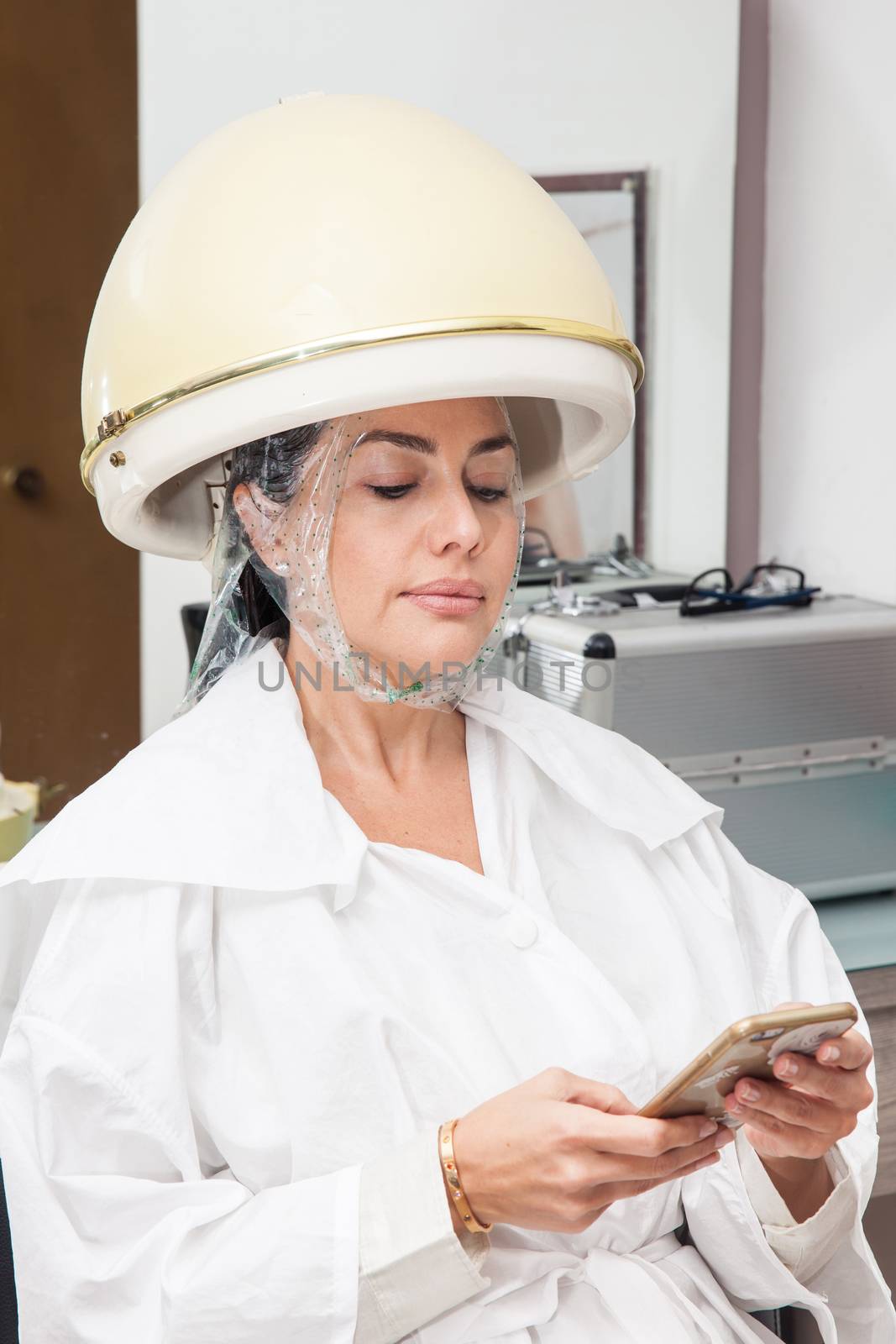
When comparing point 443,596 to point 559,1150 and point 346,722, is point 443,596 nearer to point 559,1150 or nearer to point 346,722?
point 346,722

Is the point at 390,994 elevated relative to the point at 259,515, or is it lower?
lower

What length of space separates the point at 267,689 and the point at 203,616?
0.89 metres

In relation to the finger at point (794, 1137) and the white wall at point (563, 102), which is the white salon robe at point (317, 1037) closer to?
the finger at point (794, 1137)

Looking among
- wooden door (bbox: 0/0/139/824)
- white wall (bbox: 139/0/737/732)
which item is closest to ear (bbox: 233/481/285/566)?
white wall (bbox: 139/0/737/732)

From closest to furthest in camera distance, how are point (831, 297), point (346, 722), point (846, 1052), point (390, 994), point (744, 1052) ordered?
point (744, 1052) < point (846, 1052) < point (390, 994) < point (346, 722) < point (831, 297)

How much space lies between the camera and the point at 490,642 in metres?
1.01

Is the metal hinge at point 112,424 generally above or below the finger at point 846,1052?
above

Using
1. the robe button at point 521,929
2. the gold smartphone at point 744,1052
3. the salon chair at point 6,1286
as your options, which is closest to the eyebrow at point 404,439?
the robe button at point 521,929

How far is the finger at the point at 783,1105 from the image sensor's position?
0.74 meters

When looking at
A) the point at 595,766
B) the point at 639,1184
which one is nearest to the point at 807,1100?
the point at 639,1184

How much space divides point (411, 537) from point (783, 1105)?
1.45 feet

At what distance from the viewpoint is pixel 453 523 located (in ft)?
2.97

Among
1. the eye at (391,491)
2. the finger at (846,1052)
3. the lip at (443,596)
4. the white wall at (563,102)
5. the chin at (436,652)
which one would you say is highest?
the white wall at (563,102)

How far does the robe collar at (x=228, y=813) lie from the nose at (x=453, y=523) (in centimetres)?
18
